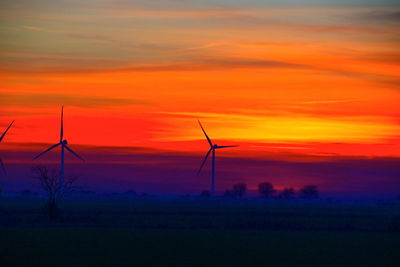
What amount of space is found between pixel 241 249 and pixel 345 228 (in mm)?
30989

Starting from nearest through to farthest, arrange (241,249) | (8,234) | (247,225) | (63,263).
A: (63,263), (241,249), (8,234), (247,225)

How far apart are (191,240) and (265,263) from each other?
1717 centimetres

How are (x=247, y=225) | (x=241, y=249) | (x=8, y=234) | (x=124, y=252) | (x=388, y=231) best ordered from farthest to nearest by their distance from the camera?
(x=247, y=225) < (x=388, y=231) < (x=8, y=234) < (x=241, y=249) < (x=124, y=252)

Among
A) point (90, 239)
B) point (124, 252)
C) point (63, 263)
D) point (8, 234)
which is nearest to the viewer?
point (63, 263)

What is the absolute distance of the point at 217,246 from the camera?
6250 centimetres

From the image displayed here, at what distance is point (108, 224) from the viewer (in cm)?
9019

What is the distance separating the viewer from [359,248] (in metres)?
62.7

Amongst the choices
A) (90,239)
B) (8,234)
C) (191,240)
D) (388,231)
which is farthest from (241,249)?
(388,231)

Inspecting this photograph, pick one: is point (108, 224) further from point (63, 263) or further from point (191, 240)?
point (63, 263)

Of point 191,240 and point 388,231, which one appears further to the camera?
point 388,231

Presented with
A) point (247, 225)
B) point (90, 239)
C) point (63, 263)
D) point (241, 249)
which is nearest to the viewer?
point (63, 263)

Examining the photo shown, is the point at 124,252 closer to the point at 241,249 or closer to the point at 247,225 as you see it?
the point at 241,249

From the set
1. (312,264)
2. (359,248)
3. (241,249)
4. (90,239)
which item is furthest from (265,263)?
(90,239)

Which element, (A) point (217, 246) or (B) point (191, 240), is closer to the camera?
(A) point (217, 246)
